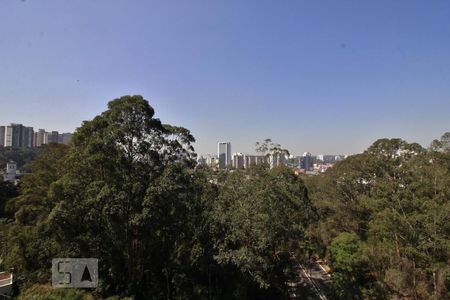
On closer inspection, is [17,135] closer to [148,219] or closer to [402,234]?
[148,219]

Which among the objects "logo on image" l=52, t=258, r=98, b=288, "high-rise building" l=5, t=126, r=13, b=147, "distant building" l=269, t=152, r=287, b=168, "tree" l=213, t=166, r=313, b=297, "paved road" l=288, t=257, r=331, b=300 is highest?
"high-rise building" l=5, t=126, r=13, b=147

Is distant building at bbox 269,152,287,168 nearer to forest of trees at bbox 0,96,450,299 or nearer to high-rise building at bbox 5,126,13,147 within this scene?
forest of trees at bbox 0,96,450,299

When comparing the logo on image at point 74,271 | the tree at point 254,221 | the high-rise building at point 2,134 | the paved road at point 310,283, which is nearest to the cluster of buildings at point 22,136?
the high-rise building at point 2,134

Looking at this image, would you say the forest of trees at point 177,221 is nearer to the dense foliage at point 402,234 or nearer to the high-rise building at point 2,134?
the dense foliage at point 402,234

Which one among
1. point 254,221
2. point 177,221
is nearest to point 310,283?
point 254,221

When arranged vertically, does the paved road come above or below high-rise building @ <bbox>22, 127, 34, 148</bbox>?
below

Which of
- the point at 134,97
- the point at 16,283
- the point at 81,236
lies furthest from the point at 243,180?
the point at 16,283

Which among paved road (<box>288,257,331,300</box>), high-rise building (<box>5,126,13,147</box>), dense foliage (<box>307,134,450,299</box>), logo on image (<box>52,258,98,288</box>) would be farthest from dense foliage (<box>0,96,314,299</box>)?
high-rise building (<box>5,126,13,147</box>)
